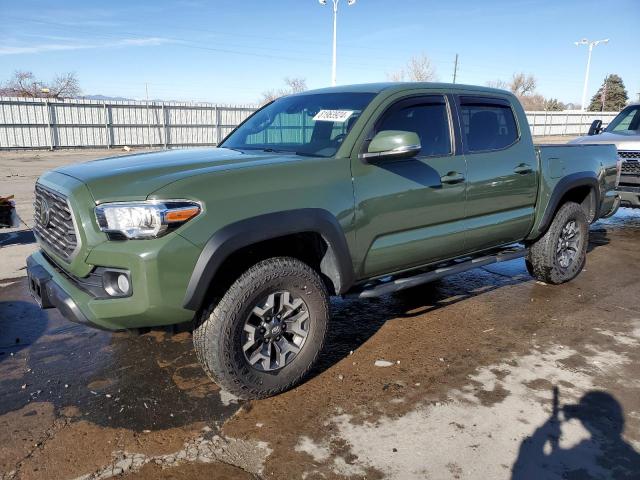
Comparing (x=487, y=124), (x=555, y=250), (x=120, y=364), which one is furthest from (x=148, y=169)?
(x=555, y=250)

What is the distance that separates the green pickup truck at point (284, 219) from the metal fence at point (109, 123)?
61.7ft

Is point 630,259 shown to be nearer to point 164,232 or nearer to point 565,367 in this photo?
point 565,367

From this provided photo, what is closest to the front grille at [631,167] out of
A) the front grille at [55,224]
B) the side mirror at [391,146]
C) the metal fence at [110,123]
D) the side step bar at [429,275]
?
the side step bar at [429,275]

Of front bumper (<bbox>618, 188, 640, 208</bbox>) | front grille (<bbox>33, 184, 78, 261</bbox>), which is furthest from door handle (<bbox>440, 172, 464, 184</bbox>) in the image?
front bumper (<bbox>618, 188, 640, 208</bbox>)

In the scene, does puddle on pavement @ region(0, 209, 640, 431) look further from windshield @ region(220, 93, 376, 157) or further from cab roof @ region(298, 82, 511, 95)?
cab roof @ region(298, 82, 511, 95)

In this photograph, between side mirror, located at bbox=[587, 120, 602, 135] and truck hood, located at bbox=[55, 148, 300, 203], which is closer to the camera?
truck hood, located at bbox=[55, 148, 300, 203]

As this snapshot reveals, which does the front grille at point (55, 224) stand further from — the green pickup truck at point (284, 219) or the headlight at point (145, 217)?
the headlight at point (145, 217)

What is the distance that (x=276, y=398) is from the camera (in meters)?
3.19

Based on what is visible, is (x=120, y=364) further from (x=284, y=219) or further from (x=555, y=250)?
(x=555, y=250)

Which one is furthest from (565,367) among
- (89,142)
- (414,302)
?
(89,142)

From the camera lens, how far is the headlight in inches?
104

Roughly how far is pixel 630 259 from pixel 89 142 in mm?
23970

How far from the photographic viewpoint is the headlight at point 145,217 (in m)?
2.63

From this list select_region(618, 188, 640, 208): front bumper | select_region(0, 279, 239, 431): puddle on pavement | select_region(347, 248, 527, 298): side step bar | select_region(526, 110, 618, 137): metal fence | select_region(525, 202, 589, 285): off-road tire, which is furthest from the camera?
select_region(526, 110, 618, 137): metal fence
